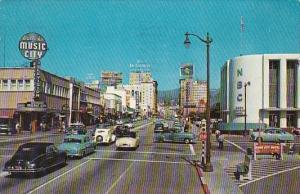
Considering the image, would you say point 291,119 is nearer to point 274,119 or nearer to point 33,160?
point 274,119

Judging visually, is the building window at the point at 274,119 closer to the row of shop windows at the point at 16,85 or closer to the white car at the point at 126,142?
the row of shop windows at the point at 16,85

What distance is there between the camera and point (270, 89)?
2992 inches

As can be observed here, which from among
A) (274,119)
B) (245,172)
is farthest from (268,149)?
(274,119)

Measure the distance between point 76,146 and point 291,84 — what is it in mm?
53935

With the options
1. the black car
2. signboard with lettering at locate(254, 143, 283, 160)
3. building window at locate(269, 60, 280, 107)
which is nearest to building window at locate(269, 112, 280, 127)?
building window at locate(269, 60, 280, 107)

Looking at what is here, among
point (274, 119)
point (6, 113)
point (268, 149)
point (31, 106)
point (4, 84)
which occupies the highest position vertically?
point (4, 84)

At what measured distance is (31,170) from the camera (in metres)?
20.0

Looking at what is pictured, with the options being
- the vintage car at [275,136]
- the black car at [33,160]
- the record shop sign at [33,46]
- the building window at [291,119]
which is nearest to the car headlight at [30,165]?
the black car at [33,160]

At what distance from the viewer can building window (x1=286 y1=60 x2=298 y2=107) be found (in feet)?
245

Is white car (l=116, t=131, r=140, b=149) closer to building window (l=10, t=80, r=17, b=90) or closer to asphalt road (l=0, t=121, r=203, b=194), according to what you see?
asphalt road (l=0, t=121, r=203, b=194)

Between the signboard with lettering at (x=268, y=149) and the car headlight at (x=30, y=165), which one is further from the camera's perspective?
the signboard with lettering at (x=268, y=149)

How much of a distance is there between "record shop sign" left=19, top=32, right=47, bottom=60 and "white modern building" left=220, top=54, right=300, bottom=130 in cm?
3084

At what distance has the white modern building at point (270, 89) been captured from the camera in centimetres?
7412

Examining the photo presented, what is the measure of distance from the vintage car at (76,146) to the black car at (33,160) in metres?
4.99
